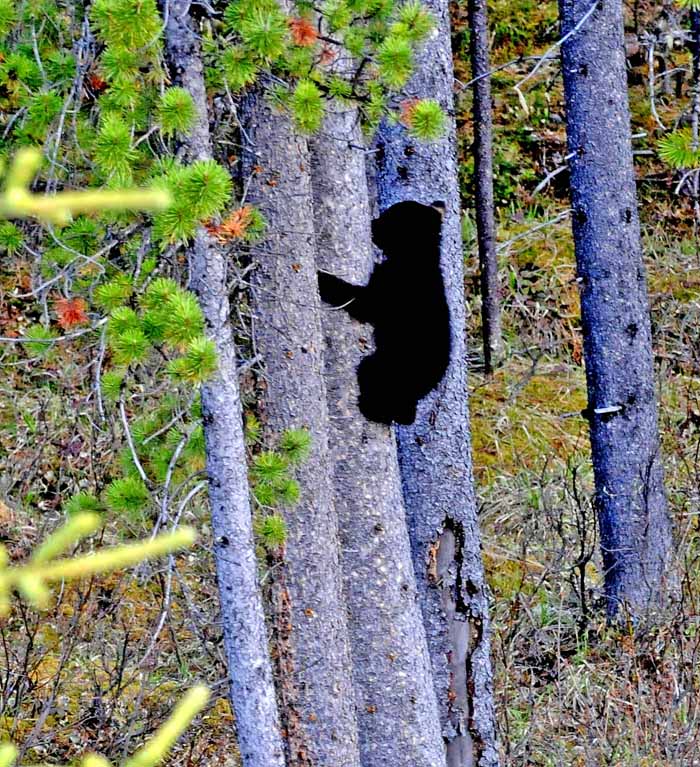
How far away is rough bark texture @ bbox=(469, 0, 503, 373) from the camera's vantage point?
8531 mm

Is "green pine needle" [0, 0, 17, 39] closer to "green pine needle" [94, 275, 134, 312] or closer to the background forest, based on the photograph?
the background forest

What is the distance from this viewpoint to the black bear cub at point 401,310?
3701 mm

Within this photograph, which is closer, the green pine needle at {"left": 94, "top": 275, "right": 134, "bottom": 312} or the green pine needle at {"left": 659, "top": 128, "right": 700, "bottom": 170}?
the green pine needle at {"left": 94, "top": 275, "right": 134, "bottom": 312}

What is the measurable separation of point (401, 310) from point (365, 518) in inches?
31.5

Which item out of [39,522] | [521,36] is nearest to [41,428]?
[39,522]

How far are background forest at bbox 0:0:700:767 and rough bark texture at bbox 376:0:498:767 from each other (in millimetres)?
568

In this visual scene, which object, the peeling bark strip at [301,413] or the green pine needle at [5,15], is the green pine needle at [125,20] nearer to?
the green pine needle at [5,15]

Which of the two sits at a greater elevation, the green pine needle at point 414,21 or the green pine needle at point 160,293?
the green pine needle at point 414,21

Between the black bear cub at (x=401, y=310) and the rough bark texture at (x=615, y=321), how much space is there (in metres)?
2.05

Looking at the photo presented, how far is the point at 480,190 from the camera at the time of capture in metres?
8.59

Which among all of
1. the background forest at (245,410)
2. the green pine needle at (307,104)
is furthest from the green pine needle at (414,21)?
the green pine needle at (307,104)

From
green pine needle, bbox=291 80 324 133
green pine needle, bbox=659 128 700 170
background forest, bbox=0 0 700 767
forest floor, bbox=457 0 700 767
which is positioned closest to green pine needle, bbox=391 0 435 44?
background forest, bbox=0 0 700 767

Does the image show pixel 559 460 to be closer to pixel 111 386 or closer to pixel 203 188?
pixel 111 386

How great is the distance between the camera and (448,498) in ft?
13.1
